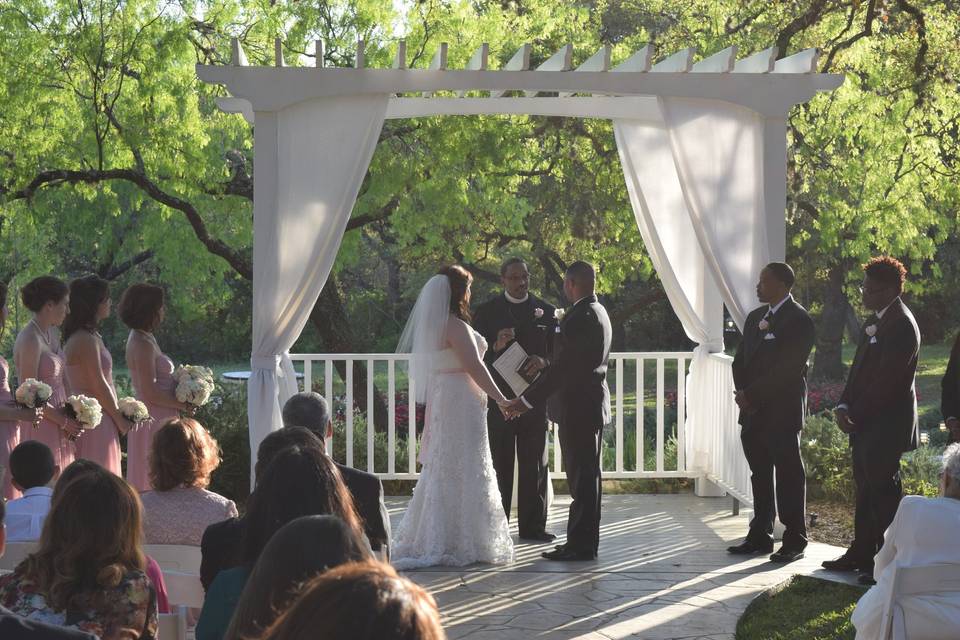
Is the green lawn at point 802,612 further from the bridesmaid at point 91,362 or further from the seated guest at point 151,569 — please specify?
the bridesmaid at point 91,362

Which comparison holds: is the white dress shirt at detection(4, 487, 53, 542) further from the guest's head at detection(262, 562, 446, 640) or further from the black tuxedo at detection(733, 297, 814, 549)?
the black tuxedo at detection(733, 297, 814, 549)

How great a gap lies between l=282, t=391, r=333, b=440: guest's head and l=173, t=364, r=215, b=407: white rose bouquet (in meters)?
1.80

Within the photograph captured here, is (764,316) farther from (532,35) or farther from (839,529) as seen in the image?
(532,35)

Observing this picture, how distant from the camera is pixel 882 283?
5820 millimetres

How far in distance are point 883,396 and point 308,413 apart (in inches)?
121

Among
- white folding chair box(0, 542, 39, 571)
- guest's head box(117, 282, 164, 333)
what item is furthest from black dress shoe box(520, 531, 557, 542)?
A: white folding chair box(0, 542, 39, 571)

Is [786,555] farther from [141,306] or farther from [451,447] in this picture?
[141,306]

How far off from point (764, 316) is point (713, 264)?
23.1 inches

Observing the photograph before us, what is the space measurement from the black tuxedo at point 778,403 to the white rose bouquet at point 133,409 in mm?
3082

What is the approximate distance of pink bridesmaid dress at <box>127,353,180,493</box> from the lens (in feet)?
19.1

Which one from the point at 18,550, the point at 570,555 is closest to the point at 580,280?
the point at 570,555

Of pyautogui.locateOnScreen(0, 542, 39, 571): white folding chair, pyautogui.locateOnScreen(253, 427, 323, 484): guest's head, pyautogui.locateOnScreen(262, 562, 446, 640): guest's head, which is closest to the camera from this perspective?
pyautogui.locateOnScreen(262, 562, 446, 640): guest's head

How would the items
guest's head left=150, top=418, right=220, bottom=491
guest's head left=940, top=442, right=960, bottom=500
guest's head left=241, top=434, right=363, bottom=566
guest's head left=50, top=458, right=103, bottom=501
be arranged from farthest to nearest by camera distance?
1. guest's head left=940, top=442, right=960, bottom=500
2. guest's head left=150, top=418, right=220, bottom=491
3. guest's head left=50, top=458, right=103, bottom=501
4. guest's head left=241, top=434, right=363, bottom=566

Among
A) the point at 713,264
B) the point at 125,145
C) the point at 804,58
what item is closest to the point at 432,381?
the point at 713,264
